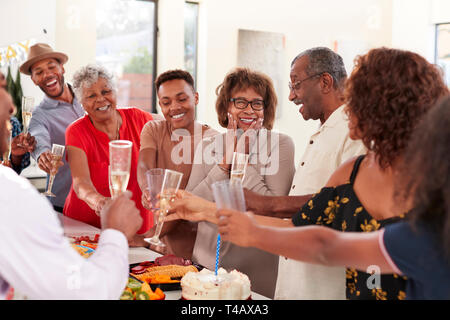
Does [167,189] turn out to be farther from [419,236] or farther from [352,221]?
[419,236]

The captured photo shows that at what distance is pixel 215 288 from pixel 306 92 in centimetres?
113

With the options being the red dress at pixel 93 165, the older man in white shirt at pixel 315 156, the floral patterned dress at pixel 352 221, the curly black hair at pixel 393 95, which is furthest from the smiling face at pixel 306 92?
the red dress at pixel 93 165

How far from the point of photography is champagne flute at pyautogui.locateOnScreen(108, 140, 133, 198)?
1.60 m

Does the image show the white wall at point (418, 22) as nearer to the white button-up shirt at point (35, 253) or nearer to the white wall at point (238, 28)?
the white wall at point (238, 28)

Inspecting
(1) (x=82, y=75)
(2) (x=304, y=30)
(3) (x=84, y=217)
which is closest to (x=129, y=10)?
(2) (x=304, y=30)

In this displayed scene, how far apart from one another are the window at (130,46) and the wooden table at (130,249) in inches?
117

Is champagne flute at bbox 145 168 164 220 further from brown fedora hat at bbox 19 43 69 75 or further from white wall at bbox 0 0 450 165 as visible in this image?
white wall at bbox 0 0 450 165

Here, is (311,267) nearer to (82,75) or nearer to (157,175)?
(157,175)

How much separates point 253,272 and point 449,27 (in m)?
5.34

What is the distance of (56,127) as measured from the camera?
371 centimetres

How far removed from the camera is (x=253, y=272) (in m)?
2.52

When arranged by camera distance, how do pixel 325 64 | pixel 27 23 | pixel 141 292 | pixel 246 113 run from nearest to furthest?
pixel 141 292
pixel 325 64
pixel 246 113
pixel 27 23

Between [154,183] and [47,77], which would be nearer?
[154,183]

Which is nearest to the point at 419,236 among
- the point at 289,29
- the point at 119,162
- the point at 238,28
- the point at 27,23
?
the point at 119,162
